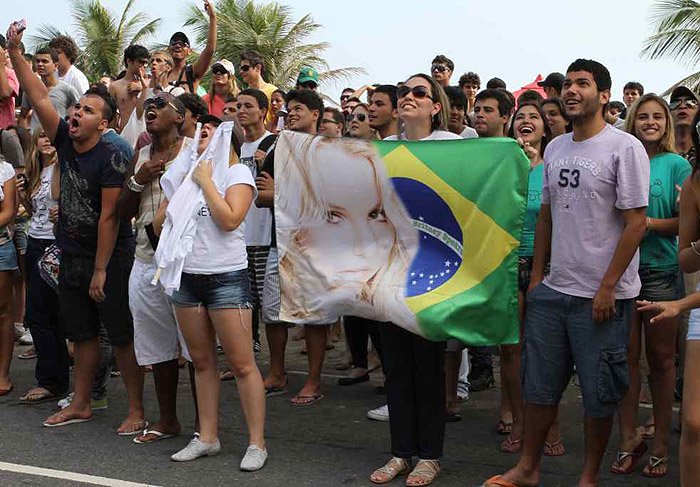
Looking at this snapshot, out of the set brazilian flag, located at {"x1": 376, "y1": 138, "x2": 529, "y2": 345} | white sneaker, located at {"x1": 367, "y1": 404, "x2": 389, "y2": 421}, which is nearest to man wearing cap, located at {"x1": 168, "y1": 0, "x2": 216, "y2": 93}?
white sneaker, located at {"x1": 367, "y1": 404, "x2": 389, "y2": 421}

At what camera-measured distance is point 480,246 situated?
17.7 feet

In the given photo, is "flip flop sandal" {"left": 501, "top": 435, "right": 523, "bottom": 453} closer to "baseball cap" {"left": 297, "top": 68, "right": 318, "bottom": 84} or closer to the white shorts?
the white shorts

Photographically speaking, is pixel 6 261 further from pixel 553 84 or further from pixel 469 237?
pixel 553 84

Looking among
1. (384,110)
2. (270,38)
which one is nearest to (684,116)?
(384,110)

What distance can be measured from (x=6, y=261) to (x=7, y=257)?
1.3 inches

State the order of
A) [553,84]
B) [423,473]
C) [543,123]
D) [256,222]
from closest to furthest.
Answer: [423,473]
[543,123]
[256,222]
[553,84]

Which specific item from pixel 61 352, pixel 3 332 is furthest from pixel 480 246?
Result: pixel 3 332

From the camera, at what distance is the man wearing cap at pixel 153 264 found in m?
6.16

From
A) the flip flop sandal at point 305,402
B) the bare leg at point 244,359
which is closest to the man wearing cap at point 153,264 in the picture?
the bare leg at point 244,359

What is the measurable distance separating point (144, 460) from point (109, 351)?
5.02ft

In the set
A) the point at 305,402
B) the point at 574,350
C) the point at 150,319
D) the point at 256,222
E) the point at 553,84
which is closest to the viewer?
the point at 574,350

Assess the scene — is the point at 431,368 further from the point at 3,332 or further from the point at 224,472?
the point at 3,332

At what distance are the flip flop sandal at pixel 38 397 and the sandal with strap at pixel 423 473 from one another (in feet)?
10.7

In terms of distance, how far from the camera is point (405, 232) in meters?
5.62
